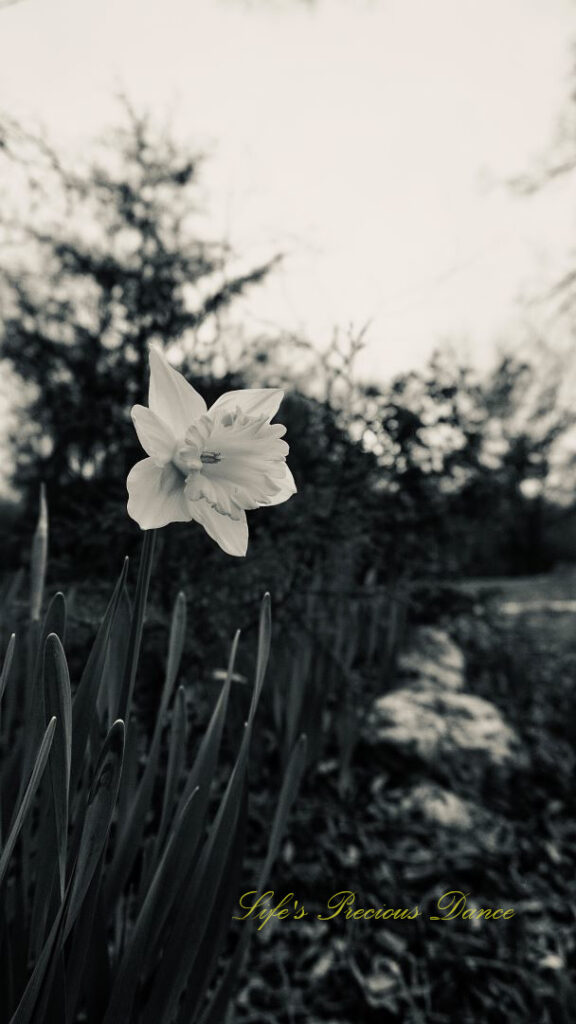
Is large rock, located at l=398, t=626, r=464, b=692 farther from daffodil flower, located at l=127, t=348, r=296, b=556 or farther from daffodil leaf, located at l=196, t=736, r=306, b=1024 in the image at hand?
daffodil flower, located at l=127, t=348, r=296, b=556

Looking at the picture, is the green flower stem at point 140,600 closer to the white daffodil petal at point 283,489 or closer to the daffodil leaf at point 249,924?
the white daffodil petal at point 283,489

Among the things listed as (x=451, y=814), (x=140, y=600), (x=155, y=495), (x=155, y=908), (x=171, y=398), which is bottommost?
(x=451, y=814)

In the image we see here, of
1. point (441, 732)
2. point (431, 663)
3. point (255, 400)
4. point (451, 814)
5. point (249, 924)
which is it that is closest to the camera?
point (255, 400)

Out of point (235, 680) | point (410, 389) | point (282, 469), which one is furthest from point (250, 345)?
point (282, 469)

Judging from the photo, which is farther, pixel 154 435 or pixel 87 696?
pixel 87 696

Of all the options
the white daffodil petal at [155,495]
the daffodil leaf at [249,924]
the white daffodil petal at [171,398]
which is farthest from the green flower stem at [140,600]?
the daffodil leaf at [249,924]

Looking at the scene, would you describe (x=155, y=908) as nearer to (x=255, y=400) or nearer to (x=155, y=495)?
(x=155, y=495)

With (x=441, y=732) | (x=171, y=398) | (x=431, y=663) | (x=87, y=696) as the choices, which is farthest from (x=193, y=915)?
(x=431, y=663)
